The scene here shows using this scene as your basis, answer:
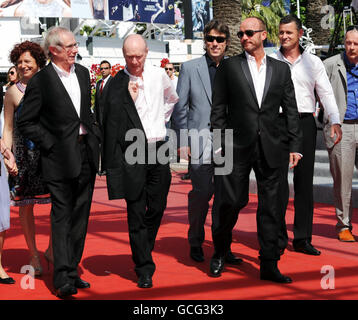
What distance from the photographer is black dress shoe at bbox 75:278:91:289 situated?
6.21 meters

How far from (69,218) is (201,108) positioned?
5.51 feet

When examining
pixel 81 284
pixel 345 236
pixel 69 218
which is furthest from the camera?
pixel 345 236

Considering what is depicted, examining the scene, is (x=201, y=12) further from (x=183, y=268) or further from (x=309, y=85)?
(x=183, y=268)

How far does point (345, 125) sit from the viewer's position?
8.14 metres

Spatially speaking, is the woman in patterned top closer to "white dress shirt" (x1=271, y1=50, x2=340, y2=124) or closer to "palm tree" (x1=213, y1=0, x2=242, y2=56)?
"white dress shirt" (x1=271, y1=50, x2=340, y2=124)

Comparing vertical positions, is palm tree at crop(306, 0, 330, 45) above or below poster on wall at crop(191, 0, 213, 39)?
below

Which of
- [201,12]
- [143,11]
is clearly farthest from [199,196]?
[201,12]

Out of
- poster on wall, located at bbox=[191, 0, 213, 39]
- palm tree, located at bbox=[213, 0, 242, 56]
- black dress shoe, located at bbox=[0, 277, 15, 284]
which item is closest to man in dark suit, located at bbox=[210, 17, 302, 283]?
black dress shoe, located at bbox=[0, 277, 15, 284]

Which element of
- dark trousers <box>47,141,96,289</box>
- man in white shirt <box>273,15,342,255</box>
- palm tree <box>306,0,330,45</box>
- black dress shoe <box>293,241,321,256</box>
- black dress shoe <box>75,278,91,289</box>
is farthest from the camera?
palm tree <box>306,0,330,45</box>

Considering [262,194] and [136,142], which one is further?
[262,194]

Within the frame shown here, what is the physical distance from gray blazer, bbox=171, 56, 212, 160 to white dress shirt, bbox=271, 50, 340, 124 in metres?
0.94

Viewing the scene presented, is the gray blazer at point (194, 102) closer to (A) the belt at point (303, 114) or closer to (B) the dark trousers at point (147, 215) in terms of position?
(B) the dark trousers at point (147, 215)

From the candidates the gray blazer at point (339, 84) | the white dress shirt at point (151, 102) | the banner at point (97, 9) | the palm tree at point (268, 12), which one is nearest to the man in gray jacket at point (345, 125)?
the gray blazer at point (339, 84)
